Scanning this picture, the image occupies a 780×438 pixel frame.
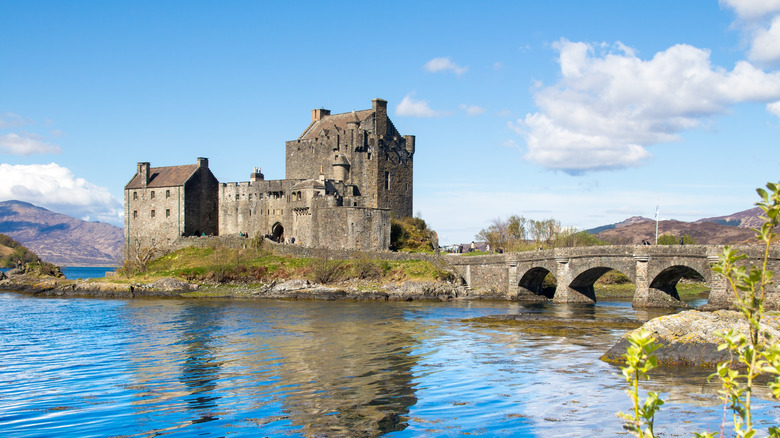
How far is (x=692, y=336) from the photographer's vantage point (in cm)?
2053

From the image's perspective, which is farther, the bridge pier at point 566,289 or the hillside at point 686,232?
the hillside at point 686,232

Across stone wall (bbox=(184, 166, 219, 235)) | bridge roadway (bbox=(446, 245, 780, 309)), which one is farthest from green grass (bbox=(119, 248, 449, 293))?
stone wall (bbox=(184, 166, 219, 235))

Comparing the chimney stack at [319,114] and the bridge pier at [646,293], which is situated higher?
the chimney stack at [319,114]

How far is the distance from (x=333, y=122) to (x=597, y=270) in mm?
36961

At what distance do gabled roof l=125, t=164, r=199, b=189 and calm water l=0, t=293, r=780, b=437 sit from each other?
4081 cm

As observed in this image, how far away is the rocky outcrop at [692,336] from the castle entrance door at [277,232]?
173 ft

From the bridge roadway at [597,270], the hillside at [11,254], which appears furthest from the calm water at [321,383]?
the hillside at [11,254]

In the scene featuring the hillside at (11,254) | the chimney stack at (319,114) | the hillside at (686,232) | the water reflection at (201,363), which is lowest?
the water reflection at (201,363)

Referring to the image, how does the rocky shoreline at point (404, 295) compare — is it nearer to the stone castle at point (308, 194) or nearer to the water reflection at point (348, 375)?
the water reflection at point (348, 375)

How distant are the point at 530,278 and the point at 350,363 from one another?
33.4 m

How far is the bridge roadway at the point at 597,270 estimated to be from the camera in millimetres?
38469

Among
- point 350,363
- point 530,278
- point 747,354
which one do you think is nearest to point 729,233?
Answer: point 530,278

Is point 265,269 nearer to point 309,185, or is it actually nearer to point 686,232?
point 309,185

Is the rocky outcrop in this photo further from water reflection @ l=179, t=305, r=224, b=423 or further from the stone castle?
the stone castle
